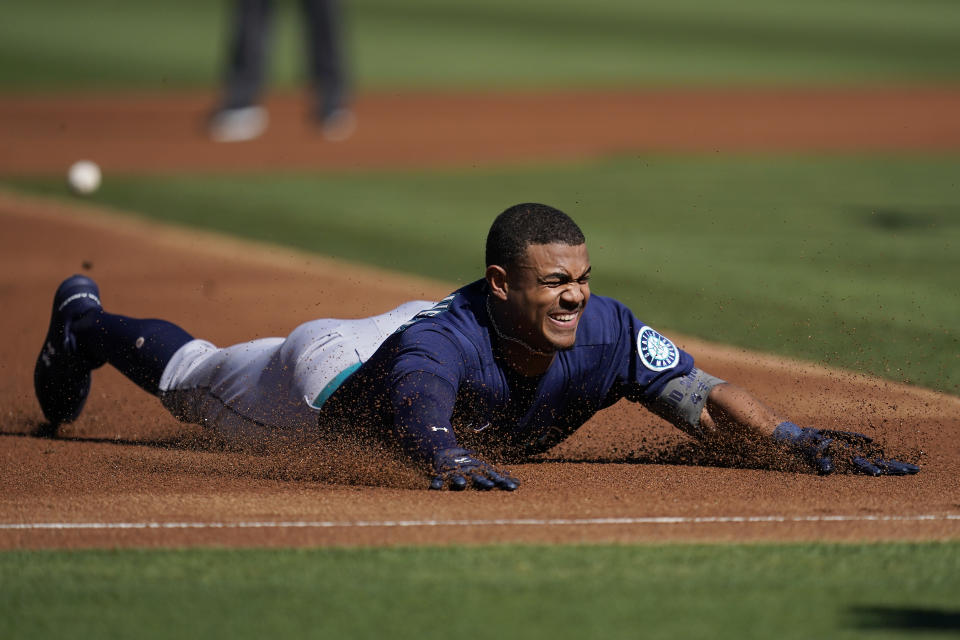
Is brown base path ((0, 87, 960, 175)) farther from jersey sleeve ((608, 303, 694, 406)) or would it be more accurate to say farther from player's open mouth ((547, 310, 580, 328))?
player's open mouth ((547, 310, 580, 328))

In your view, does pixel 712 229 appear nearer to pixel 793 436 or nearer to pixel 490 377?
pixel 793 436

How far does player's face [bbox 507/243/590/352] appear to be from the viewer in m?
4.45

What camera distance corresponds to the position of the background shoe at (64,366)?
18.6ft

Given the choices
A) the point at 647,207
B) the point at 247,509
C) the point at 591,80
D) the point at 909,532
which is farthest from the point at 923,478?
the point at 591,80

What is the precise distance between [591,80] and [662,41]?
235 inches

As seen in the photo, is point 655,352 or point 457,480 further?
point 655,352

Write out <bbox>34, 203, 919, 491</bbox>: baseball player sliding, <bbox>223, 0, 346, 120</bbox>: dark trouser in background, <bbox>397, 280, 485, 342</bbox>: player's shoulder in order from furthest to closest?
<bbox>223, 0, 346, 120</bbox>: dark trouser in background
<bbox>397, 280, 485, 342</bbox>: player's shoulder
<bbox>34, 203, 919, 491</bbox>: baseball player sliding

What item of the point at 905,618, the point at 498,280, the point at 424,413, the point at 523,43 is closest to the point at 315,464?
the point at 424,413

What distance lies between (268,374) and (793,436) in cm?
199

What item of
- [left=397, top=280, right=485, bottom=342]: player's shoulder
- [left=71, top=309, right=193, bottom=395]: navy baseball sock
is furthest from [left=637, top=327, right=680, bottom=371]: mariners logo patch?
[left=71, top=309, right=193, bottom=395]: navy baseball sock

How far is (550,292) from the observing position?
4.45 meters

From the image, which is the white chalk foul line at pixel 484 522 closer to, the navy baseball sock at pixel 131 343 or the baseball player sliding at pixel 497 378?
the baseball player sliding at pixel 497 378

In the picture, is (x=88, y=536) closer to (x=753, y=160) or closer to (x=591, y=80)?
(x=753, y=160)

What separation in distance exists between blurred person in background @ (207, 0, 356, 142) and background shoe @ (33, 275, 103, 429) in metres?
11.6
